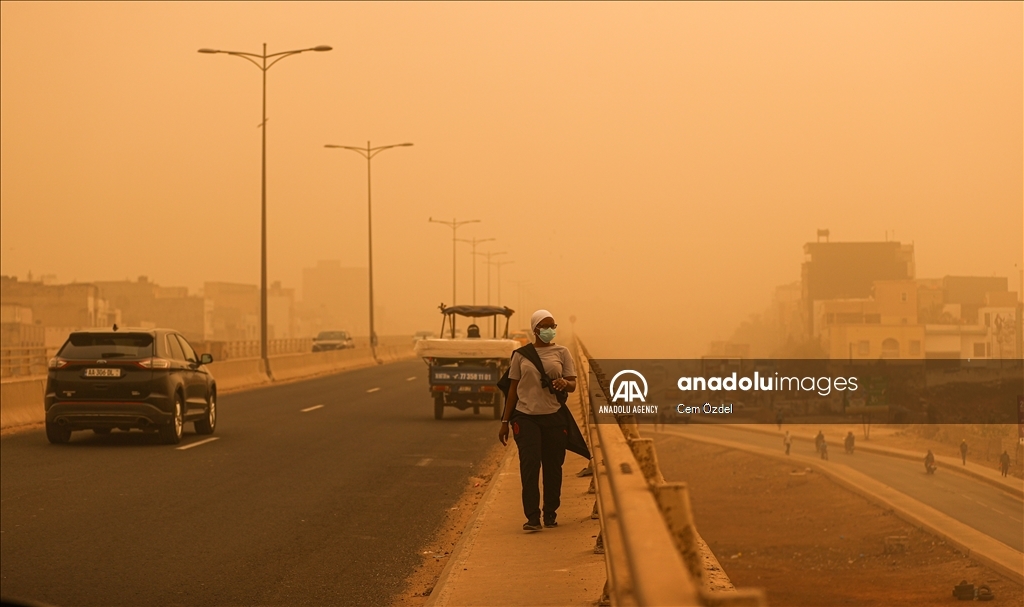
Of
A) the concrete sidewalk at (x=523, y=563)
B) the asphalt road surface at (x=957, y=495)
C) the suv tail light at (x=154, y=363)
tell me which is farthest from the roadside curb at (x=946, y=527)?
the suv tail light at (x=154, y=363)

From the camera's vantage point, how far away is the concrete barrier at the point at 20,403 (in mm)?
22031

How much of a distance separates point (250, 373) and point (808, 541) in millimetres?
72534

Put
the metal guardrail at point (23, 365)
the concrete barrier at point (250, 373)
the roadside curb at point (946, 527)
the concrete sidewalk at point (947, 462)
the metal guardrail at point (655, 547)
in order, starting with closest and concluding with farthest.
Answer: the metal guardrail at point (655, 547), the concrete barrier at point (250, 373), the metal guardrail at point (23, 365), the concrete sidewalk at point (947, 462), the roadside curb at point (946, 527)

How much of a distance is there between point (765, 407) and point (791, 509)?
42.1 m

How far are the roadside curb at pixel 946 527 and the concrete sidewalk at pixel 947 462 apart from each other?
153 inches

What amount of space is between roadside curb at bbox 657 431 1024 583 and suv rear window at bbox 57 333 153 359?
76405 mm

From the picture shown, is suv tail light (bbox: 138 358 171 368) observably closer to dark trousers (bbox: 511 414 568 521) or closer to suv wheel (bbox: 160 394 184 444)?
suv wheel (bbox: 160 394 184 444)

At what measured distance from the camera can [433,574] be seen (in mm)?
10812

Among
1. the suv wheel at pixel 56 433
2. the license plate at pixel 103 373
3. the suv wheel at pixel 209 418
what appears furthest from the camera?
the suv wheel at pixel 209 418

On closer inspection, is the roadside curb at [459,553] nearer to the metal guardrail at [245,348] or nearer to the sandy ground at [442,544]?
the sandy ground at [442,544]

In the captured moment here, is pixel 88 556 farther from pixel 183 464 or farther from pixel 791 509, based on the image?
pixel 791 509

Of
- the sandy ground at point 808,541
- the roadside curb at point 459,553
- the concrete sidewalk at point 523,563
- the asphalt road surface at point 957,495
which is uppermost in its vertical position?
the concrete sidewalk at point 523,563

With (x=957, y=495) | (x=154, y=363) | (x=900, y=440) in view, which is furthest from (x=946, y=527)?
(x=154, y=363)

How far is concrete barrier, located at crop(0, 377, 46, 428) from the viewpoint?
22031 mm
